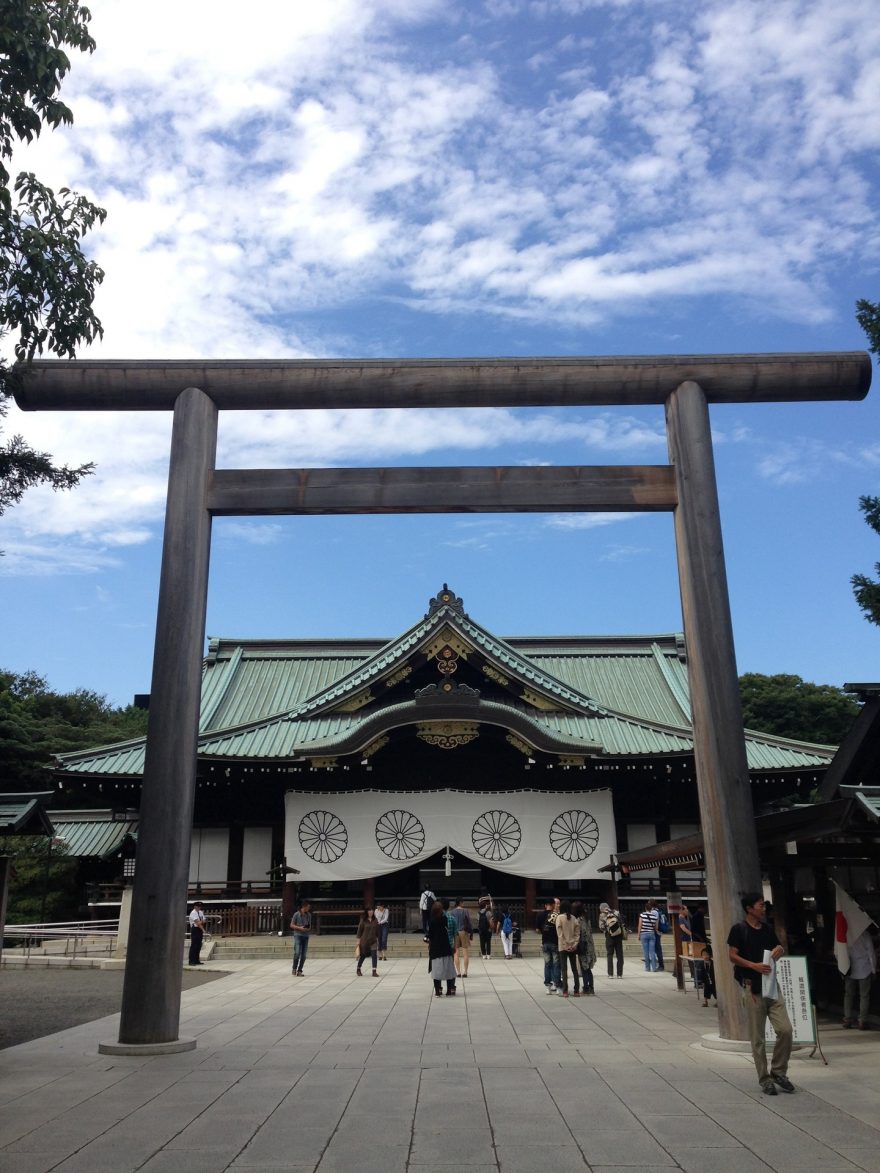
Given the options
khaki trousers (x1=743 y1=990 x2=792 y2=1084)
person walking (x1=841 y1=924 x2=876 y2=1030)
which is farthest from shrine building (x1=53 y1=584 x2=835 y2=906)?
khaki trousers (x1=743 y1=990 x2=792 y2=1084)

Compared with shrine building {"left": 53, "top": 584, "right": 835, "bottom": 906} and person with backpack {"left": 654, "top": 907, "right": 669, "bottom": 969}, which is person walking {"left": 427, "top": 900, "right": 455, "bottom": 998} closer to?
person with backpack {"left": 654, "top": 907, "right": 669, "bottom": 969}

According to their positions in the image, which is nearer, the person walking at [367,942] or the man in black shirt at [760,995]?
the man in black shirt at [760,995]

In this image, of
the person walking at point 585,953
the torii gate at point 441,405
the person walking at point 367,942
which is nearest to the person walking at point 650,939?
the person walking at point 585,953

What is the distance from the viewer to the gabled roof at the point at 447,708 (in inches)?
870

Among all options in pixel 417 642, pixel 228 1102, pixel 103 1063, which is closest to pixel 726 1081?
pixel 228 1102

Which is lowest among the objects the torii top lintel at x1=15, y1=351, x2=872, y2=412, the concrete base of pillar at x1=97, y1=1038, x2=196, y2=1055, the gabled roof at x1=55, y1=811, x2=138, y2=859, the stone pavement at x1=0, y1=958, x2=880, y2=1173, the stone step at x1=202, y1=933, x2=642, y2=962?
the stone pavement at x1=0, y1=958, x2=880, y2=1173

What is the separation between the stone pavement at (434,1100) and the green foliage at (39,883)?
14.6 meters

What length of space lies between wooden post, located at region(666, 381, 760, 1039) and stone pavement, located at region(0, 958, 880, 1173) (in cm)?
125

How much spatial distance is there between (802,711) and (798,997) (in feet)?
151

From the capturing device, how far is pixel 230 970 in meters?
18.8

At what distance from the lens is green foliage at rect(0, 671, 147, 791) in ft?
95.8

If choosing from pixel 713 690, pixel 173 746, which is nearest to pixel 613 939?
pixel 713 690

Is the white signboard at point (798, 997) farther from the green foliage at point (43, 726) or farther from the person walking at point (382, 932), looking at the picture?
the green foliage at point (43, 726)

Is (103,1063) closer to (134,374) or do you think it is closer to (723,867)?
(723,867)
